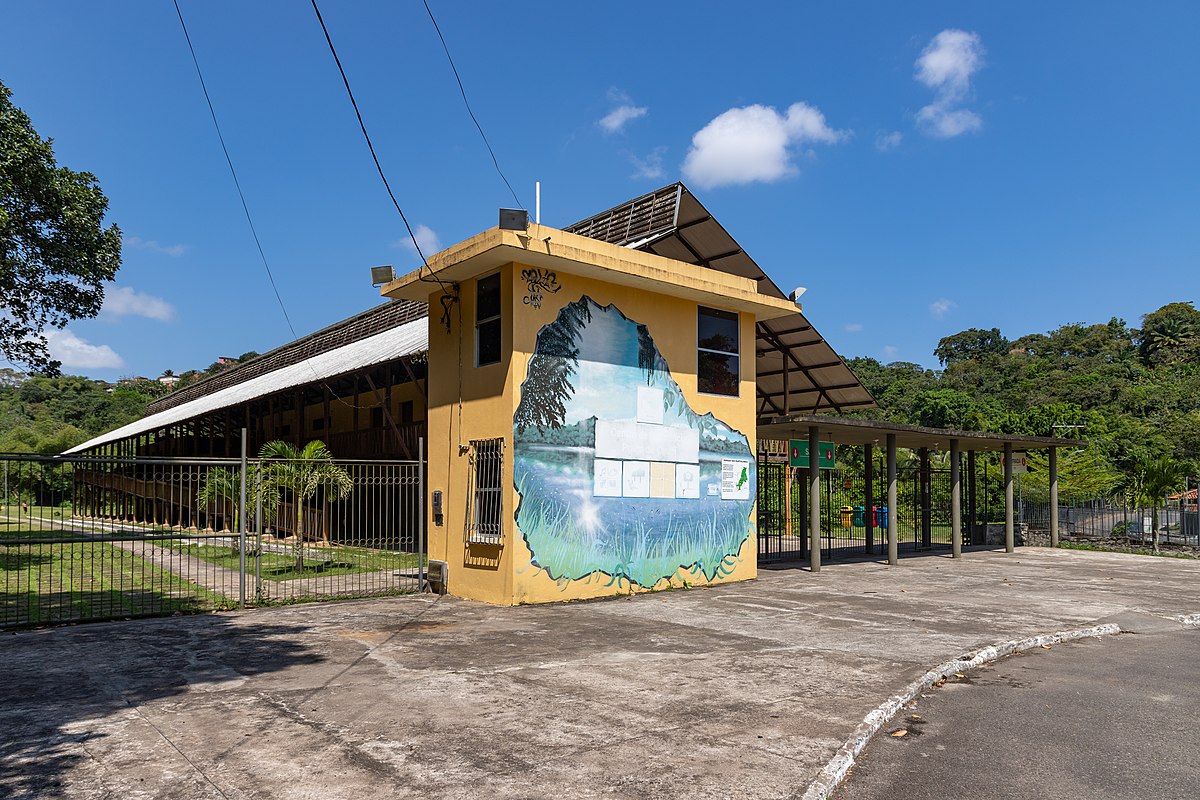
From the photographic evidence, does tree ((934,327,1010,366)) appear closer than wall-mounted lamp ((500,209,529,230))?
No

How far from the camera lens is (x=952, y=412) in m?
53.3

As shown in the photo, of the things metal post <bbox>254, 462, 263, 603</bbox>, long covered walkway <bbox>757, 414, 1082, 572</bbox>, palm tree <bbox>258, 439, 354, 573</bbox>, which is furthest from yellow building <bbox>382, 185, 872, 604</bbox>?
palm tree <bbox>258, 439, 354, 573</bbox>

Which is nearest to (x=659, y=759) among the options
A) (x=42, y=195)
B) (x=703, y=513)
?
(x=703, y=513)

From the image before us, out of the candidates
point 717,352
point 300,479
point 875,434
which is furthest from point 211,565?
point 875,434

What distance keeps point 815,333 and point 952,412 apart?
37.9m

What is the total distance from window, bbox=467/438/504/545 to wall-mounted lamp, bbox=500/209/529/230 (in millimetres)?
3044

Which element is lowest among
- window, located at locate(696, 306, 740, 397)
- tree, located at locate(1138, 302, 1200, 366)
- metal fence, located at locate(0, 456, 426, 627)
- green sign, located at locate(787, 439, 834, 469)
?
metal fence, located at locate(0, 456, 426, 627)

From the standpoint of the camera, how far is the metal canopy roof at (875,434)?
1628 cm

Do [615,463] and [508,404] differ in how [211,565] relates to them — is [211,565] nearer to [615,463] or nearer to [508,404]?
[508,404]

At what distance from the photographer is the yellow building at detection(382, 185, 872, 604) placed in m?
11.8

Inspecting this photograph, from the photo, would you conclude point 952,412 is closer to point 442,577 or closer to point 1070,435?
point 1070,435

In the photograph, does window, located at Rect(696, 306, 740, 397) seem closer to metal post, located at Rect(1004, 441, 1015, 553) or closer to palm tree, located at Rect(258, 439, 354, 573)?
palm tree, located at Rect(258, 439, 354, 573)

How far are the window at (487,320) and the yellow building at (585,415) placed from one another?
3cm

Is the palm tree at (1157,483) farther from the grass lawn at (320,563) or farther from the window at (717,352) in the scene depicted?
the grass lawn at (320,563)
